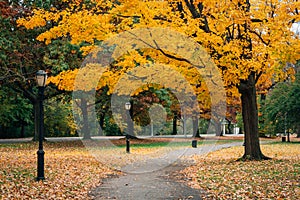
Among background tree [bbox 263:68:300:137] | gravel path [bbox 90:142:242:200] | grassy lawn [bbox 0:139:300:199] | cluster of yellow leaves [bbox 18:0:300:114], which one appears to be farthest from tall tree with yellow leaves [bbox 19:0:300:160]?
background tree [bbox 263:68:300:137]

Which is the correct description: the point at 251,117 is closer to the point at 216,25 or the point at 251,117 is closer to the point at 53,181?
the point at 216,25

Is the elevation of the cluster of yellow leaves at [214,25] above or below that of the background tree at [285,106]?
above

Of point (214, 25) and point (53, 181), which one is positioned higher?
point (214, 25)

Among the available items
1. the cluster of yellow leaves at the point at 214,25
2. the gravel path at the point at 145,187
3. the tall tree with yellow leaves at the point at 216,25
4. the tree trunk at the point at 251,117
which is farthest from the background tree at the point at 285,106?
the gravel path at the point at 145,187

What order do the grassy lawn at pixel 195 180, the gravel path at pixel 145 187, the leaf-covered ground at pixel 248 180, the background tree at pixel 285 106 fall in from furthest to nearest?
the background tree at pixel 285 106 → the gravel path at pixel 145 187 → the grassy lawn at pixel 195 180 → the leaf-covered ground at pixel 248 180

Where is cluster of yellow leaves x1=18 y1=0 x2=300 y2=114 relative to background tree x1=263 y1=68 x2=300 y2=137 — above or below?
above

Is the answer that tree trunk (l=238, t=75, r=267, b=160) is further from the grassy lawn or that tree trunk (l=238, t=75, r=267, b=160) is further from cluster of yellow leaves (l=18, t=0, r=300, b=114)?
cluster of yellow leaves (l=18, t=0, r=300, b=114)

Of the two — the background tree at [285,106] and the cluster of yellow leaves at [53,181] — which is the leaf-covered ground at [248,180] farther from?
the background tree at [285,106]

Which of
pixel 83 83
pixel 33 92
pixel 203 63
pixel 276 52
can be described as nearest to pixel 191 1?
pixel 203 63

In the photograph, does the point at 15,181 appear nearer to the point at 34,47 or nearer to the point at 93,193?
the point at 93,193

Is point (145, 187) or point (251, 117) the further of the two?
point (251, 117)

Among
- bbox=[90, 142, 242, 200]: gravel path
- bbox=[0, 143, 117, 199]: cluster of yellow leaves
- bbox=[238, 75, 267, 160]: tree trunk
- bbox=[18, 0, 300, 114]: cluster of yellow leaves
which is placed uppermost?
bbox=[18, 0, 300, 114]: cluster of yellow leaves

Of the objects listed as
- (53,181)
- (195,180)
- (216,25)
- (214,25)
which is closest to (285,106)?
(214,25)

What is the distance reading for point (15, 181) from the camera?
36.5 feet
